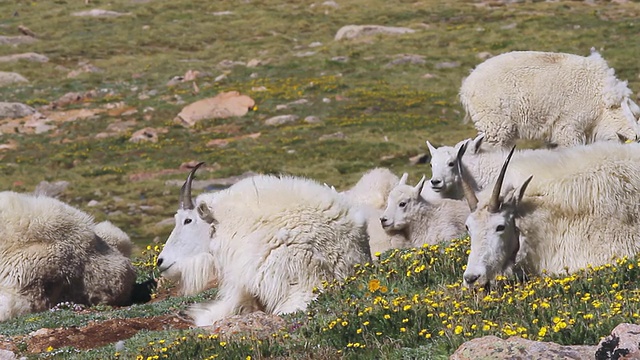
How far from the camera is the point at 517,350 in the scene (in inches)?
246

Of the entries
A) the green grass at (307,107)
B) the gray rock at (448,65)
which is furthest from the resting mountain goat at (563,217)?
the gray rock at (448,65)

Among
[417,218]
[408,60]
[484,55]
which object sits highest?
[417,218]

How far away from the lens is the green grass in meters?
8.18

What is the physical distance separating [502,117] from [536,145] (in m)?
11.7

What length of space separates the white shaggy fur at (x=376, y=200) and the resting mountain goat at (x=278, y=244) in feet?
12.7

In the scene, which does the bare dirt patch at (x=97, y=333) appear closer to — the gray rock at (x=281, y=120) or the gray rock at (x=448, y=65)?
the gray rock at (x=281, y=120)

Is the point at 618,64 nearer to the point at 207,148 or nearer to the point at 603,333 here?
the point at 207,148

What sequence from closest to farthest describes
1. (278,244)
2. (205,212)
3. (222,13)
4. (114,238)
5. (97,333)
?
(278,244)
(97,333)
(205,212)
(114,238)
(222,13)

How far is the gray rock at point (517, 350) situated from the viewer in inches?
244

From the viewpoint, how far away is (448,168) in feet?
55.4

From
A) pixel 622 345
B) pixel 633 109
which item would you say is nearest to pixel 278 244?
pixel 622 345

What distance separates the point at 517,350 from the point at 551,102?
569 inches

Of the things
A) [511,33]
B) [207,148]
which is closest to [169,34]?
[511,33]

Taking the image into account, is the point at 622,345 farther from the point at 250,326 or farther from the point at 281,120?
the point at 281,120
